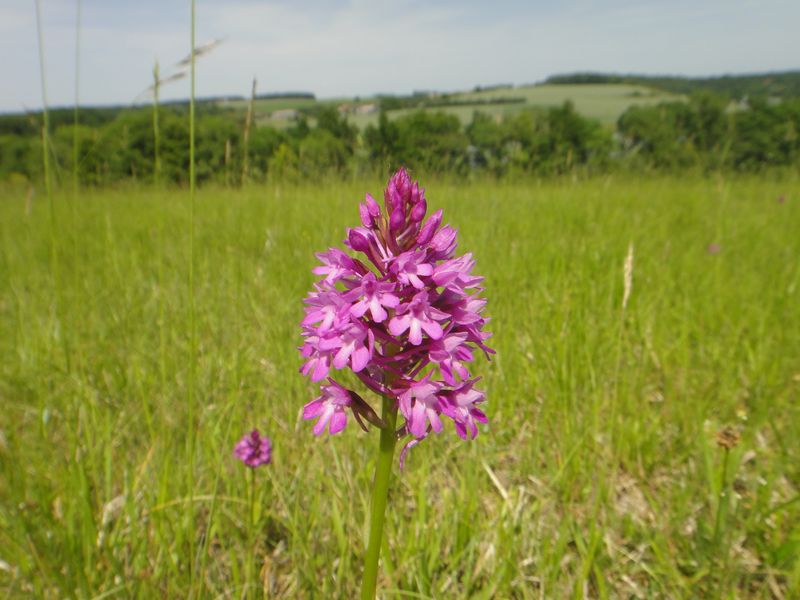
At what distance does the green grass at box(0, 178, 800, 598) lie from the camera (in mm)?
1487

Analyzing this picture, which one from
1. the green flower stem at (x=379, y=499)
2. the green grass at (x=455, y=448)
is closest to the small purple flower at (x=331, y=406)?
the green flower stem at (x=379, y=499)

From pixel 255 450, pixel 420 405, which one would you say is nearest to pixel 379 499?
pixel 420 405

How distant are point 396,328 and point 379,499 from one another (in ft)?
0.94

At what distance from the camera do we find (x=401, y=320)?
831mm

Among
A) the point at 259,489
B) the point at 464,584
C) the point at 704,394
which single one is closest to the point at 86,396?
the point at 259,489

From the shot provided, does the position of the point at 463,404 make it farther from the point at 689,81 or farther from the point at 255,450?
the point at 689,81

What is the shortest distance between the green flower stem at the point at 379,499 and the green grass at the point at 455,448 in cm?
51

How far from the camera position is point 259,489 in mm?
1799

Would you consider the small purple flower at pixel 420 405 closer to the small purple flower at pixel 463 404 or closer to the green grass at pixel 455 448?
the small purple flower at pixel 463 404

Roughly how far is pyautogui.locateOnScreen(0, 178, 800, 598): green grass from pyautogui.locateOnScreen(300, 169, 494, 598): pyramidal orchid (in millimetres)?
546

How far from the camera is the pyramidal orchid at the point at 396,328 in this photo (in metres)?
0.83

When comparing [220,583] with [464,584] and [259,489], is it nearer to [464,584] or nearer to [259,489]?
[259,489]

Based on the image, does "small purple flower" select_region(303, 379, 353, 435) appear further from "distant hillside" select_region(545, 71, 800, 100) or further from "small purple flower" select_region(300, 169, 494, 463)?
"distant hillside" select_region(545, 71, 800, 100)

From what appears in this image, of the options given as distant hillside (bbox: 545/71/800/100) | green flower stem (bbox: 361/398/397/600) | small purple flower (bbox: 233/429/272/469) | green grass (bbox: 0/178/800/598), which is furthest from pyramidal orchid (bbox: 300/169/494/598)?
distant hillside (bbox: 545/71/800/100)
